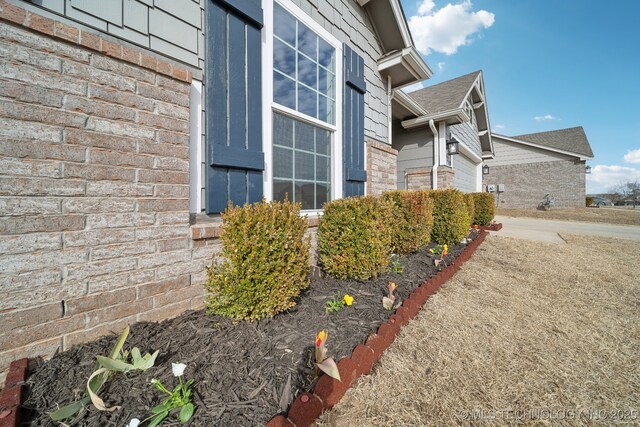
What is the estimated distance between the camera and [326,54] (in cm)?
369

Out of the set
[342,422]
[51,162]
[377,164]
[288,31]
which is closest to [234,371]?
[342,422]

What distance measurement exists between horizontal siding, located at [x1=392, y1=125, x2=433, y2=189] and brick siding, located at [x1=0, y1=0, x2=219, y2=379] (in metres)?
7.12

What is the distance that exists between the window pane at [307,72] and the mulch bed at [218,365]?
9.15 ft

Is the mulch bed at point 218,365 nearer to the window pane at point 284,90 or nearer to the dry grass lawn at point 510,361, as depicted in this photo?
the dry grass lawn at point 510,361

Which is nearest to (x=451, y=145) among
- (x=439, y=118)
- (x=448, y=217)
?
(x=439, y=118)

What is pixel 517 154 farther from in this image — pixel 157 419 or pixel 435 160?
pixel 157 419

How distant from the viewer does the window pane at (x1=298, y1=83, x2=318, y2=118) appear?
3299mm

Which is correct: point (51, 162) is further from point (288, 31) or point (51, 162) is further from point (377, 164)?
point (377, 164)

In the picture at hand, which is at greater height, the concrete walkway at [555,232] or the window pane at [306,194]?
the window pane at [306,194]

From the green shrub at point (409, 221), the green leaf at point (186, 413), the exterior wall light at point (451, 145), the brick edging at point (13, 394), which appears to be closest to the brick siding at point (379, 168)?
the green shrub at point (409, 221)

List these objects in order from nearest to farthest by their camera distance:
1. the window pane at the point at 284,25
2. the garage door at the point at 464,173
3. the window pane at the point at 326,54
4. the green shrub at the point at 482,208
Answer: the window pane at the point at 284,25
the window pane at the point at 326,54
the green shrub at the point at 482,208
the garage door at the point at 464,173

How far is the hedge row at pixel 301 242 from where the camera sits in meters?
1.88

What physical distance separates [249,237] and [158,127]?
3.74 ft

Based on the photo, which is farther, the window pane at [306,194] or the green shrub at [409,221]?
the green shrub at [409,221]
